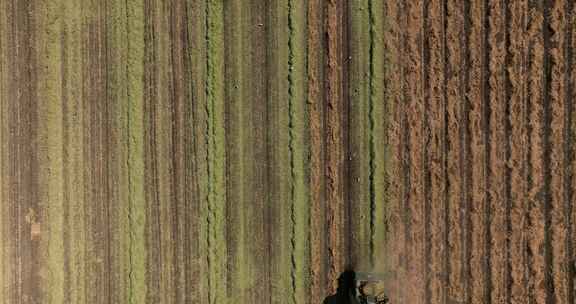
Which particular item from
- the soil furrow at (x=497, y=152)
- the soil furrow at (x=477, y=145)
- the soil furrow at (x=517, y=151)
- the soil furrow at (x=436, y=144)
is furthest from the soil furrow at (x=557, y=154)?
the soil furrow at (x=436, y=144)

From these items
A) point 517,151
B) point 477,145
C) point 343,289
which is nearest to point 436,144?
point 477,145

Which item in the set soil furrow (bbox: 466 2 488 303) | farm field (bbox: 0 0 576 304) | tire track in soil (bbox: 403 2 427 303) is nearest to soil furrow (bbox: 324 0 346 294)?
farm field (bbox: 0 0 576 304)

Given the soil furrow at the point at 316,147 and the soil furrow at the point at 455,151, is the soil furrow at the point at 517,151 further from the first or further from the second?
the soil furrow at the point at 316,147

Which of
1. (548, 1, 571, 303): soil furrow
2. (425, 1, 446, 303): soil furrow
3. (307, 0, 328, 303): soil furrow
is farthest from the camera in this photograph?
(307, 0, 328, 303): soil furrow

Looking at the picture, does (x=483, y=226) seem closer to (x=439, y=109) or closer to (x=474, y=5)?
(x=439, y=109)

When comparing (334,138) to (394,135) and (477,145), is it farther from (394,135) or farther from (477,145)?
(477,145)

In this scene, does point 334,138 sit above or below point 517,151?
above

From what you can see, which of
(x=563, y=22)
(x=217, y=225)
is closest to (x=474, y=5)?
(x=563, y=22)

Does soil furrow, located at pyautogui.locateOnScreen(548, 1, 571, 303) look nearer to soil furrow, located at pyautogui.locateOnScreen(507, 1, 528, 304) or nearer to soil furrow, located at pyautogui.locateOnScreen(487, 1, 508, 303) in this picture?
soil furrow, located at pyautogui.locateOnScreen(507, 1, 528, 304)

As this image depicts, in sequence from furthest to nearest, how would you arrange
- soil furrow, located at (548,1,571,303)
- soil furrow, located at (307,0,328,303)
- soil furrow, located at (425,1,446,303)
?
soil furrow, located at (307,0,328,303) → soil furrow, located at (425,1,446,303) → soil furrow, located at (548,1,571,303)

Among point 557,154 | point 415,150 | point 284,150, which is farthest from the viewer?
point 284,150
